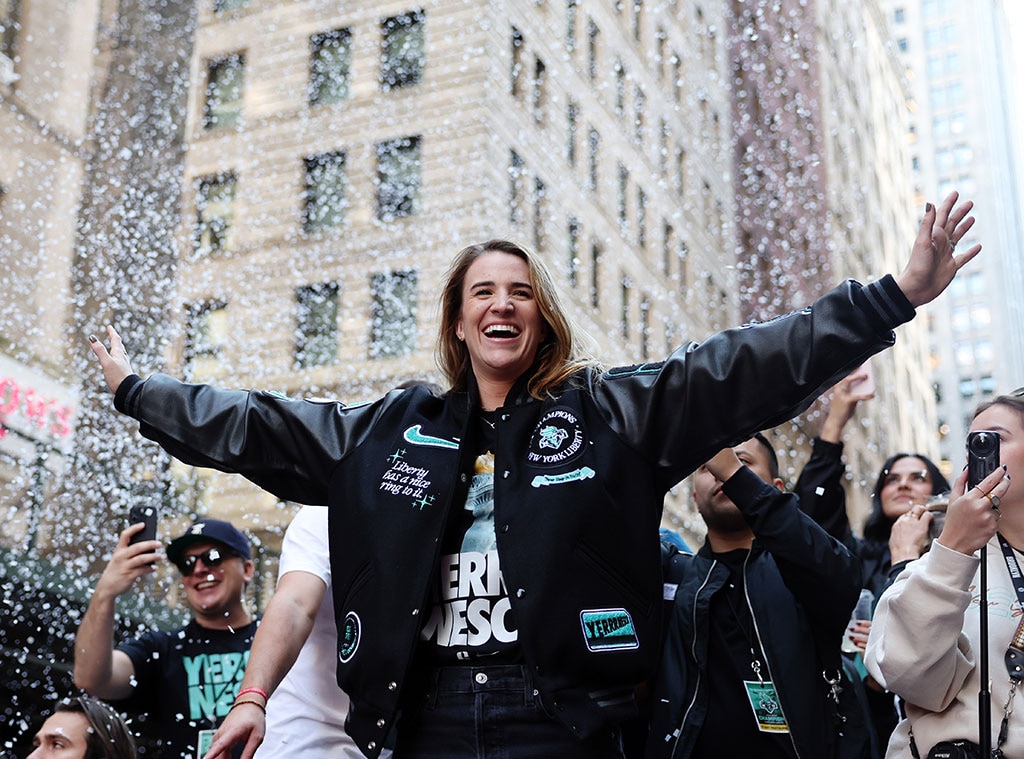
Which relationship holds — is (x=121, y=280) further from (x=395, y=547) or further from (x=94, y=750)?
(x=395, y=547)

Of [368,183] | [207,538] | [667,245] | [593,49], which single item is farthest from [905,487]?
[667,245]

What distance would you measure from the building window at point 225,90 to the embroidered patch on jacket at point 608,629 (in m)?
21.0

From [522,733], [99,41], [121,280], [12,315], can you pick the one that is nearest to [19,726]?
[522,733]

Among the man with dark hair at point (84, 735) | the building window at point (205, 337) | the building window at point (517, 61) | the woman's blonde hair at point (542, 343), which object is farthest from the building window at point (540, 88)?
the woman's blonde hair at point (542, 343)

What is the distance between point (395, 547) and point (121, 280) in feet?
41.4

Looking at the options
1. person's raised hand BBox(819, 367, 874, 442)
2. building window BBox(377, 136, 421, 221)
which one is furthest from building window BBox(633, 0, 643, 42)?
person's raised hand BBox(819, 367, 874, 442)

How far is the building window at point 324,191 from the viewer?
21.9m

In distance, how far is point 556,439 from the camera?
2.95 m

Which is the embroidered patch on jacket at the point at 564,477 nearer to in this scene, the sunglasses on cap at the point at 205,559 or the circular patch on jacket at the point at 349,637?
the circular patch on jacket at the point at 349,637

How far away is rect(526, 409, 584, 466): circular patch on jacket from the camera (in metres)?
2.92

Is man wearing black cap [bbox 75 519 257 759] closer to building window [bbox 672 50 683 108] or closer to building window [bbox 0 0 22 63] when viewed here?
building window [bbox 0 0 22 63]

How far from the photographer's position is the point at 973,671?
335 cm

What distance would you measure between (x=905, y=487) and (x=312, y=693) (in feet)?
10.2

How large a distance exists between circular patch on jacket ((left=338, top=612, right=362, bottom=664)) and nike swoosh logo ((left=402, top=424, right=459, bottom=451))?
0.40m
